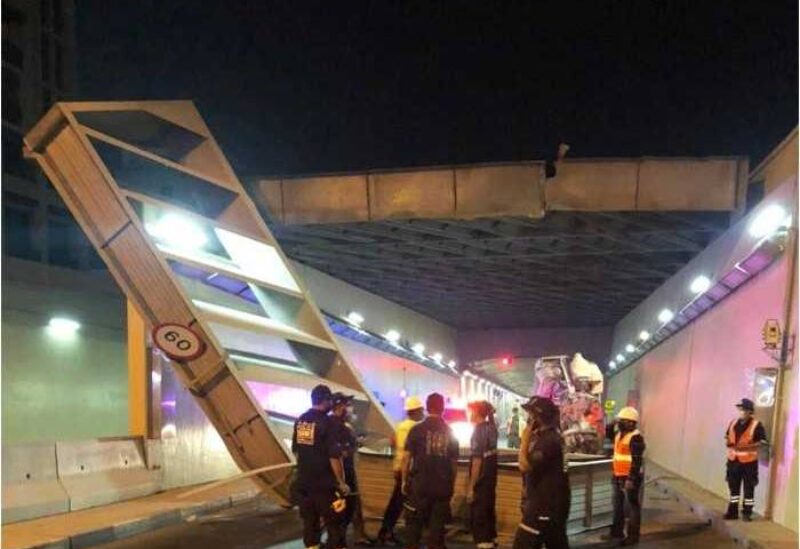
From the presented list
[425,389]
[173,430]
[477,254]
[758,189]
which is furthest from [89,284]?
[425,389]

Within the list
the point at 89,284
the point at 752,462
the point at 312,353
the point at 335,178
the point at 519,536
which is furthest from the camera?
the point at 89,284

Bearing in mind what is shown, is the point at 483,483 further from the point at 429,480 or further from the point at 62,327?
the point at 62,327

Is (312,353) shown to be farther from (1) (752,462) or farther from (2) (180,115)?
(1) (752,462)

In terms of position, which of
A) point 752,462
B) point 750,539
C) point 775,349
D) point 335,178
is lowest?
point 750,539

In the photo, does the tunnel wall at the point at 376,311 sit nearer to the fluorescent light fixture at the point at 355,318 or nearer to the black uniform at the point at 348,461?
the fluorescent light fixture at the point at 355,318

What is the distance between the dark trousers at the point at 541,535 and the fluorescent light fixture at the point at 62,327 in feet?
52.6

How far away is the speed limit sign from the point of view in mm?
11445

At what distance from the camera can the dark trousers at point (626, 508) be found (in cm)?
1072

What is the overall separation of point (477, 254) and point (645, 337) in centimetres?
980

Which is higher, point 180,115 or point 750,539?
point 180,115

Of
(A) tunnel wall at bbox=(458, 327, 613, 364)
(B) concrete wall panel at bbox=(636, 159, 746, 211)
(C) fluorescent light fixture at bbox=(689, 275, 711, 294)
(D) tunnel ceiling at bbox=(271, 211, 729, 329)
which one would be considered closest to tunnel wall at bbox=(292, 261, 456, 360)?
(D) tunnel ceiling at bbox=(271, 211, 729, 329)

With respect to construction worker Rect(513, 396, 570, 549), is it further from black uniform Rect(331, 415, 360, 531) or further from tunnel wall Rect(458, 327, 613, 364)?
tunnel wall Rect(458, 327, 613, 364)

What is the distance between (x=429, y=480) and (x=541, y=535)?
1.78 m

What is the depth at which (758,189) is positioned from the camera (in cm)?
1509
